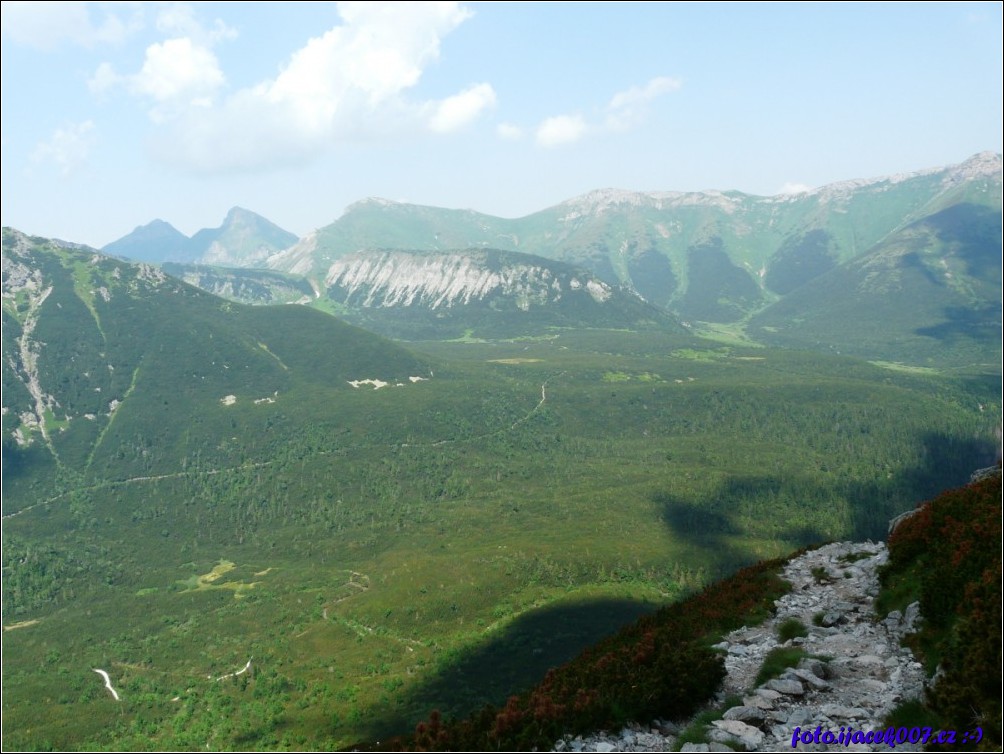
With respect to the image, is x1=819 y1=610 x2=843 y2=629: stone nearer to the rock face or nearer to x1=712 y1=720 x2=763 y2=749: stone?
the rock face

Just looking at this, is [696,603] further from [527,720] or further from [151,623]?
[151,623]

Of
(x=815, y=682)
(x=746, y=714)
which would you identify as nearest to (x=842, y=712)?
(x=815, y=682)

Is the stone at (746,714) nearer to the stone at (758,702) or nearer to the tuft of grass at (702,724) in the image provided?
the stone at (758,702)

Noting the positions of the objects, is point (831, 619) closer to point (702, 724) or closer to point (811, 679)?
point (811, 679)

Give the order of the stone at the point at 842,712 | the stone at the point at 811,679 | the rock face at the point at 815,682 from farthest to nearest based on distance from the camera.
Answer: the stone at the point at 811,679 < the stone at the point at 842,712 < the rock face at the point at 815,682

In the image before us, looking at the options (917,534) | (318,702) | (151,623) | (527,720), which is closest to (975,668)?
(527,720)

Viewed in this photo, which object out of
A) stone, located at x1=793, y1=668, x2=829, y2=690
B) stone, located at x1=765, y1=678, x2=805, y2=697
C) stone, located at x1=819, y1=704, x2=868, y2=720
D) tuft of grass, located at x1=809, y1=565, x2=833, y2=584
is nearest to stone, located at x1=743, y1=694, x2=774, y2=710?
stone, located at x1=765, y1=678, x2=805, y2=697

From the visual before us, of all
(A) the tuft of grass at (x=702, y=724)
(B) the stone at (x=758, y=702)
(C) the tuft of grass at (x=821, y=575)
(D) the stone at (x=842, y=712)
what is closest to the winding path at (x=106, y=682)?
(C) the tuft of grass at (x=821, y=575)

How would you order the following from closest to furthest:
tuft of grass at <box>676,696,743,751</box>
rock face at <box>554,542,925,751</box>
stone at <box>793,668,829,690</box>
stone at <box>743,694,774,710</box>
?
tuft of grass at <box>676,696,743,751</box>, rock face at <box>554,542,925,751</box>, stone at <box>743,694,774,710</box>, stone at <box>793,668,829,690</box>
